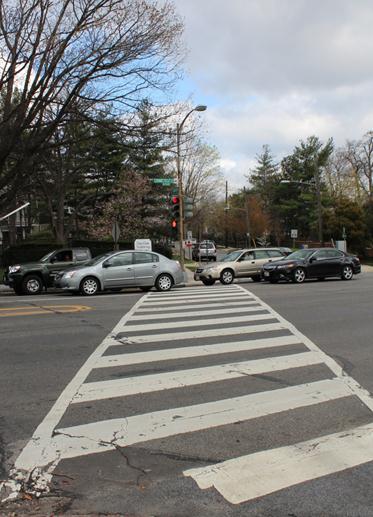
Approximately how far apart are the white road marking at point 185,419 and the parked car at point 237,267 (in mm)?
16225

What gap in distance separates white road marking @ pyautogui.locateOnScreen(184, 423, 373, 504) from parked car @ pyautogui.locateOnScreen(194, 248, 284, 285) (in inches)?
698

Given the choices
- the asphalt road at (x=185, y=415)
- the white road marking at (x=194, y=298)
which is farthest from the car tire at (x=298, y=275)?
the asphalt road at (x=185, y=415)

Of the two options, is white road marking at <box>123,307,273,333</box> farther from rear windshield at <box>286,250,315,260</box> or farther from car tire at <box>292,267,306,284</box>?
rear windshield at <box>286,250,315,260</box>

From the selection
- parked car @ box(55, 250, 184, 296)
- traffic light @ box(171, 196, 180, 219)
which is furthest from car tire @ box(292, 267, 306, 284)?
traffic light @ box(171, 196, 180, 219)

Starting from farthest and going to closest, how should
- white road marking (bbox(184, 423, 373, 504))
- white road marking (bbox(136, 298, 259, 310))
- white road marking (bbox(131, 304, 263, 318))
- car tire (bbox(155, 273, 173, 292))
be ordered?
car tire (bbox(155, 273, 173, 292)), white road marking (bbox(136, 298, 259, 310)), white road marking (bbox(131, 304, 263, 318)), white road marking (bbox(184, 423, 373, 504))

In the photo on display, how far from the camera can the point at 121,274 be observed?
17969mm

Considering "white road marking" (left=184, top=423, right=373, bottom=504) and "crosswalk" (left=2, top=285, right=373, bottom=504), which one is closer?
"white road marking" (left=184, top=423, right=373, bottom=504)

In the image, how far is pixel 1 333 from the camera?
31.2 ft

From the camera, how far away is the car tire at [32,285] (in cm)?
1912

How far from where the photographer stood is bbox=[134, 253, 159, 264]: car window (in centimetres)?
1836

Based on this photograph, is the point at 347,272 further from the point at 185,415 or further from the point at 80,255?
the point at 185,415

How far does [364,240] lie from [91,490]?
4865cm

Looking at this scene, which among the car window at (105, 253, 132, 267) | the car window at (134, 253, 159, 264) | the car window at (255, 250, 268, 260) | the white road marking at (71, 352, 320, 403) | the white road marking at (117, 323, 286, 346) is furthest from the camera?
the car window at (255, 250, 268, 260)

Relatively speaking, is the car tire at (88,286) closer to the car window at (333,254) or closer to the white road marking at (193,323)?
the white road marking at (193,323)
